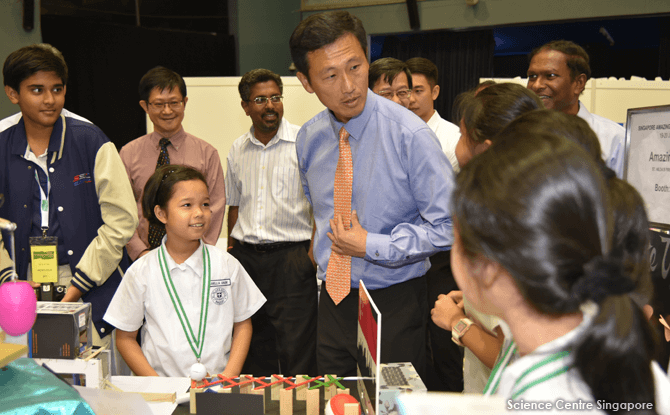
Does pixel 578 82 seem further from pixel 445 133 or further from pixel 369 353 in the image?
pixel 369 353

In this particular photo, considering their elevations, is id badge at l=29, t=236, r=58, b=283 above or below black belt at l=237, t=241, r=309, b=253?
above

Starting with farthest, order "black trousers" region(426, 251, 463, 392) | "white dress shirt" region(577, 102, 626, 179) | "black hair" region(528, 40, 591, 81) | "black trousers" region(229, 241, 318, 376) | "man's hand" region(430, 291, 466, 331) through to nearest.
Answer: "black trousers" region(229, 241, 318, 376)
"black trousers" region(426, 251, 463, 392)
"black hair" region(528, 40, 591, 81)
"white dress shirt" region(577, 102, 626, 179)
"man's hand" region(430, 291, 466, 331)

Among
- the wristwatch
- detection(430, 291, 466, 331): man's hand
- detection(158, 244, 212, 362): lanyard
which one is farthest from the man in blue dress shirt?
detection(158, 244, 212, 362): lanyard

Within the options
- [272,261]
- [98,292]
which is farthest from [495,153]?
[272,261]

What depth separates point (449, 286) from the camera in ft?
8.98

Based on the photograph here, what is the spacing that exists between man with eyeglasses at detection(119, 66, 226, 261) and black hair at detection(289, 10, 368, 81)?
135 cm

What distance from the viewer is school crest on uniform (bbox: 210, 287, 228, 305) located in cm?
196

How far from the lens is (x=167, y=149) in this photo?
3006 mm

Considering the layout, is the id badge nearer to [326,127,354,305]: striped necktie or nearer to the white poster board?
[326,127,354,305]: striped necktie

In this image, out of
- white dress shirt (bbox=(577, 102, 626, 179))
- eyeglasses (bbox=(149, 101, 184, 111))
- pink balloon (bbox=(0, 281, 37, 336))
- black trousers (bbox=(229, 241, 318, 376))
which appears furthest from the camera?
eyeglasses (bbox=(149, 101, 184, 111))

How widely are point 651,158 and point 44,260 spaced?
2.12m

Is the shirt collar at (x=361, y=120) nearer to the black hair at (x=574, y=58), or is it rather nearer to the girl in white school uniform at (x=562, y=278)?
the girl in white school uniform at (x=562, y=278)

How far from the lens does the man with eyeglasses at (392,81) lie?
2992 millimetres

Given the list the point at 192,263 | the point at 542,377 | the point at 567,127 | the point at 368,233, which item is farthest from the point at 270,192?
the point at 542,377
